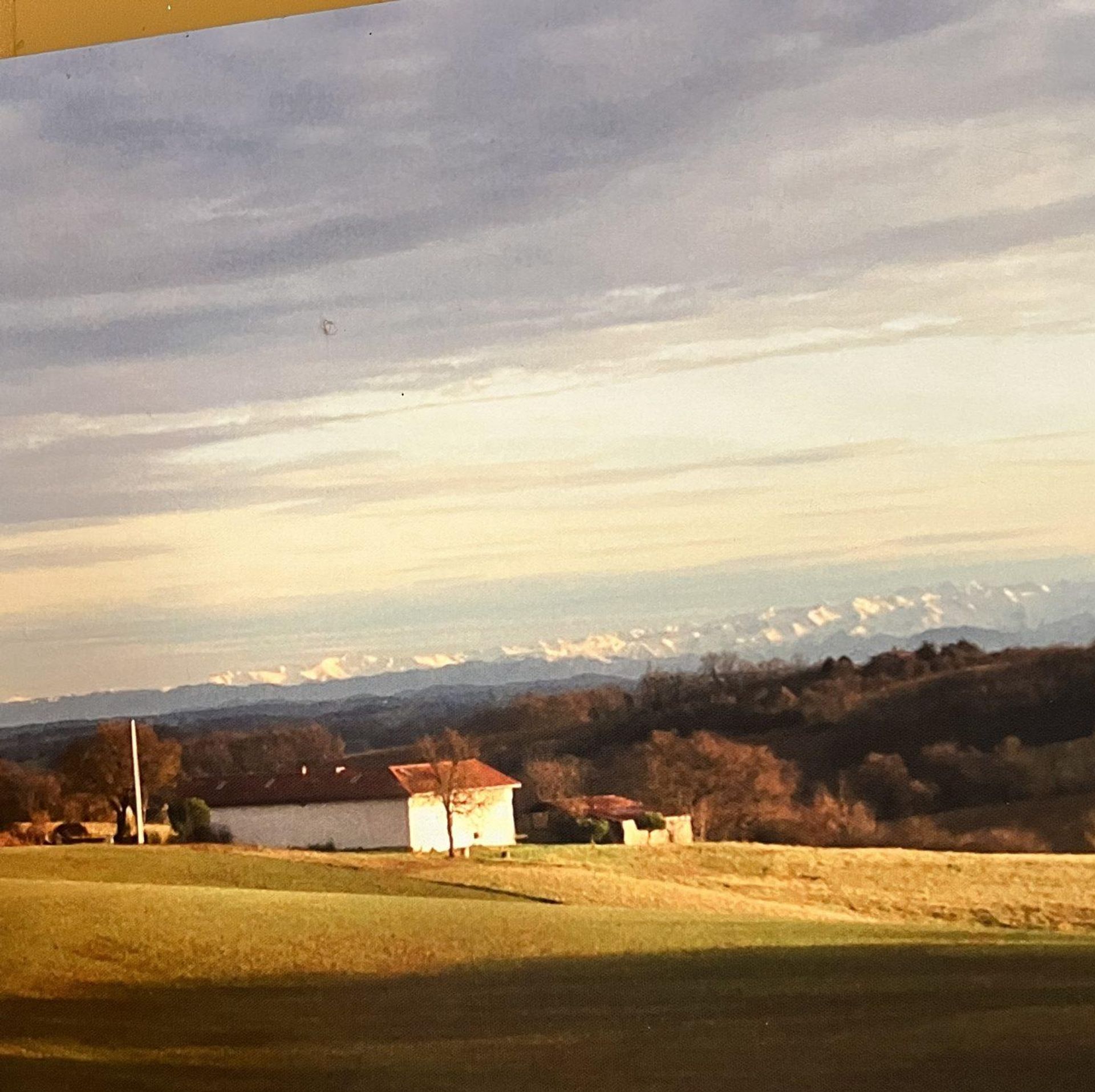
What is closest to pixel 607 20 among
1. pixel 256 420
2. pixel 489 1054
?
pixel 256 420

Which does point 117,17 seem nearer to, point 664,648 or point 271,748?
point 271,748

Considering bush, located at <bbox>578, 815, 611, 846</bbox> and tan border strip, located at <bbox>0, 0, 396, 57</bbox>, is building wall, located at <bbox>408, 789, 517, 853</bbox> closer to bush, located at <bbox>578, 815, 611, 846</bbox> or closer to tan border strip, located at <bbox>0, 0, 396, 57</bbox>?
bush, located at <bbox>578, 815, 611, 846</bbox>

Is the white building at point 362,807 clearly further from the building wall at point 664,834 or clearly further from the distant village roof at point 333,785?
the building wall at point 664,834

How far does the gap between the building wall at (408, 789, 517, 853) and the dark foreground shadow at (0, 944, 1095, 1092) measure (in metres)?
0.28

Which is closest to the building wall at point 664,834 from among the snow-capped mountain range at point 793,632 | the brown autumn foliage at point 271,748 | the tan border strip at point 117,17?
the snow-capped mountain range at point 793,632

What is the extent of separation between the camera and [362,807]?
3863 millimetres

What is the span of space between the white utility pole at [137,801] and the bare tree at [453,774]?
0.73m

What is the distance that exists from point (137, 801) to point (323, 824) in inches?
18.7

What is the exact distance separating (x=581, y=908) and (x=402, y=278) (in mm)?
1461

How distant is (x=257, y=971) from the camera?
3.81 m

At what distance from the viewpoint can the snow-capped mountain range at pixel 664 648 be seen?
3.36m

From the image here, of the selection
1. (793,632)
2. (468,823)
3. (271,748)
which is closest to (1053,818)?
(793,632)

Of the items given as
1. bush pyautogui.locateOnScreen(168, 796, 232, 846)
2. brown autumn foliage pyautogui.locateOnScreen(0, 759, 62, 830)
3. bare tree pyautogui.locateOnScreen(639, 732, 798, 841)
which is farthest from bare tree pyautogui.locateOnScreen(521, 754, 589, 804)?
brown autumn foliage pyautogui.locateOnScreen(0, 759, 62, 830)

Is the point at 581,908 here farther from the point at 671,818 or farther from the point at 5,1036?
the point at 5,1036
